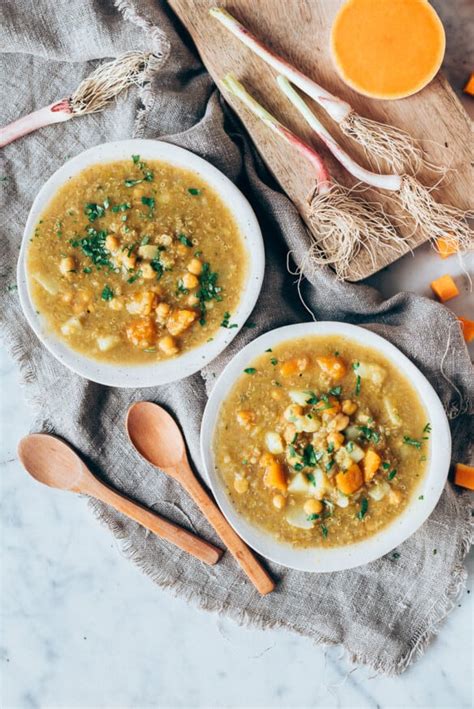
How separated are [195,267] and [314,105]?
98 cm

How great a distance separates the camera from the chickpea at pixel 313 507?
294cm

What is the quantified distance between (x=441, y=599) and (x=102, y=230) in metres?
2.31

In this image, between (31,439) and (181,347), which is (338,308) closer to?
(181,347)

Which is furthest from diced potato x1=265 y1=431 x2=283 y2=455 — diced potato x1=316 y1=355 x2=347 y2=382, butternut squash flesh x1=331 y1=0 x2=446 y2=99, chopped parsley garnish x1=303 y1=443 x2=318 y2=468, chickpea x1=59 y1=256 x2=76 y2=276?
butternut squash flesh x1=331 y1=0 x2=446 y2=99

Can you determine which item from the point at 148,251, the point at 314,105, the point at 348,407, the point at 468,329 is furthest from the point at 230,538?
the point at 314,105

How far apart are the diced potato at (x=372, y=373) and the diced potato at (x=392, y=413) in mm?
81

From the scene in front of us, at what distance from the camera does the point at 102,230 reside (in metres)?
3.07

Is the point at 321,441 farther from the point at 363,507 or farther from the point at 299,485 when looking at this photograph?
the point at 363,507

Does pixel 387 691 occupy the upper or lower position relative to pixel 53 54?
lower

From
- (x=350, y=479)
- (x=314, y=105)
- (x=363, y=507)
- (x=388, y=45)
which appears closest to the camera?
(x=350, y=479)

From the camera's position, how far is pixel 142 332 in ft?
9.93

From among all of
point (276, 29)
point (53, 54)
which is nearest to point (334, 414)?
point (276, 29)

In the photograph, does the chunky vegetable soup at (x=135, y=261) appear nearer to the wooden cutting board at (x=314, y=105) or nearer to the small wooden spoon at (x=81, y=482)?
the wooden cutting board at (x=314, y=105)

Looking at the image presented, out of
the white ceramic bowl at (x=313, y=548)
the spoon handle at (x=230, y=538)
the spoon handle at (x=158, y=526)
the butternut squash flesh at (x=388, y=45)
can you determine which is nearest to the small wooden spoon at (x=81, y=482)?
the spoon handle at (x=158, y=526)
